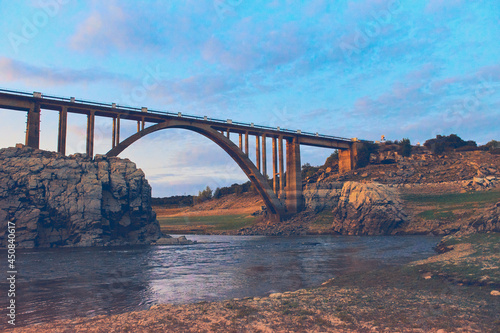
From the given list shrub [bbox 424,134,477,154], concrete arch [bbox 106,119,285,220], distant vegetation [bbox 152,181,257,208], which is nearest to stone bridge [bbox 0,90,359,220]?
concrete arch [bbox 106,119,285,220]

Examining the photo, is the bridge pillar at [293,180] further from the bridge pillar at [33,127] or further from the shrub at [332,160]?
the bridge pillar at [33,127]

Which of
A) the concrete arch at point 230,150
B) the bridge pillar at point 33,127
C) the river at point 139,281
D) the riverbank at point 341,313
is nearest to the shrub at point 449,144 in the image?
the concrete arch at point 230,150

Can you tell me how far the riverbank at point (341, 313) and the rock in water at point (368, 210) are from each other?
45.8 m

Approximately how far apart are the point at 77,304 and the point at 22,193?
32.2m

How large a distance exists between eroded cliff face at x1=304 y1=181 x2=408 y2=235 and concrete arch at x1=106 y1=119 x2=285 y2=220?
300 inches

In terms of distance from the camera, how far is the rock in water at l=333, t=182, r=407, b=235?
58562 millimetres

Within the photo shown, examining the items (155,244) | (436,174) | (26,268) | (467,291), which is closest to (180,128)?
(155,244)

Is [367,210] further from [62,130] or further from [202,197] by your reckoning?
[202,197]

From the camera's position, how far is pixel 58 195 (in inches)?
1619

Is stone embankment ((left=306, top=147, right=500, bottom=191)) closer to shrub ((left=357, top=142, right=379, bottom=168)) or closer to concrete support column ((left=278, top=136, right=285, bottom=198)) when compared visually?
shrub ((left=357, top=142, right=379, bottom=168))

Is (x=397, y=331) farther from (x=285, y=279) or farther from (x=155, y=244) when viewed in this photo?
(x=155, y=244)

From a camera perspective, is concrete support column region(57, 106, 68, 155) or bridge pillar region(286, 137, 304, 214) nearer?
concrete support column region(57, 106, 68, 155)

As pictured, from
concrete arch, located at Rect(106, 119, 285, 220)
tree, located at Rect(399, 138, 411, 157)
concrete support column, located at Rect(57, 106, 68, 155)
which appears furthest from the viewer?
tree, located at Rect(399, 138, 411, 157)

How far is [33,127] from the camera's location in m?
46.1
